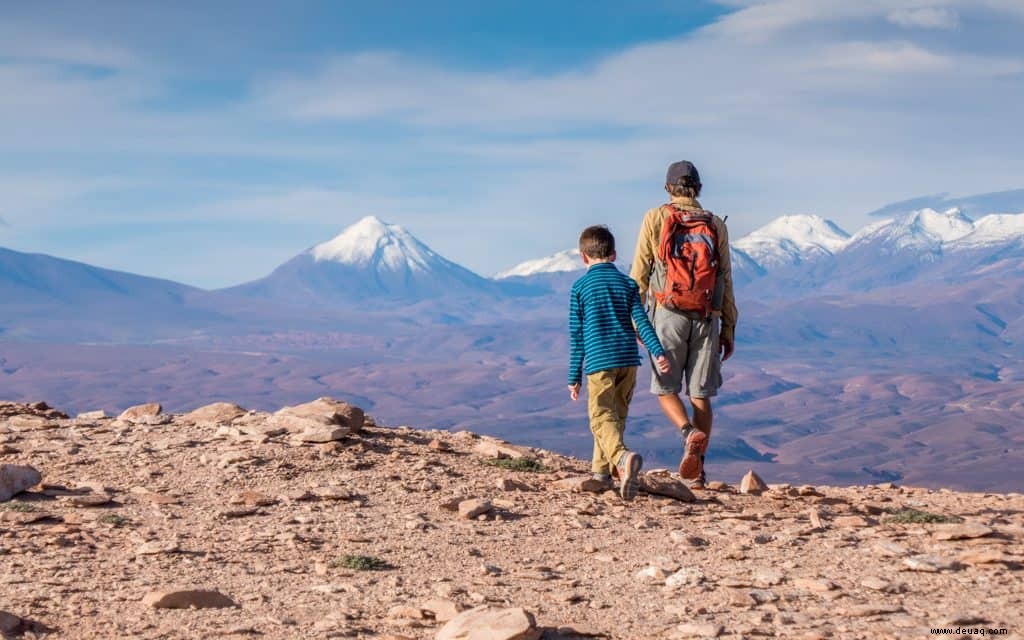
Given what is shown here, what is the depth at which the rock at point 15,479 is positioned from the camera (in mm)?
9945

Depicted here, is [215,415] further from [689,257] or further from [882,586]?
[882,586]

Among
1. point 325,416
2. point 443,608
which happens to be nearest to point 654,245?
point 325,416

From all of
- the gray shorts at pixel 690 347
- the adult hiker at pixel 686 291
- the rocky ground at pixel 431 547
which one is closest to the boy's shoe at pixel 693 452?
the adult hiker at pixel 686 291

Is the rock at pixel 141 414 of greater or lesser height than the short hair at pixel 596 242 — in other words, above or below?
below

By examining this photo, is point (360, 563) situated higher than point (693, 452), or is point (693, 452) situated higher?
point (693, 452)

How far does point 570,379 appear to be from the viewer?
33.9ft

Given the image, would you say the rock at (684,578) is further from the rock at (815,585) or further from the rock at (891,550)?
the rock at (891,550)

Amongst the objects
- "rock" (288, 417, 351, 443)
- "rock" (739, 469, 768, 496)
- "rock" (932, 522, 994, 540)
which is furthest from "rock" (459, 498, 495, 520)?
"rock" (739, 469, 768, 496)

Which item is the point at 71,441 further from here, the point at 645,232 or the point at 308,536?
the point at 645,232

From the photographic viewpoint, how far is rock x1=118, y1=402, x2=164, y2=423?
13.9m

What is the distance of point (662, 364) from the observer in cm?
1080

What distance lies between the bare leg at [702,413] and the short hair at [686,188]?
2.04 m

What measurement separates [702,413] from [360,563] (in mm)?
4525

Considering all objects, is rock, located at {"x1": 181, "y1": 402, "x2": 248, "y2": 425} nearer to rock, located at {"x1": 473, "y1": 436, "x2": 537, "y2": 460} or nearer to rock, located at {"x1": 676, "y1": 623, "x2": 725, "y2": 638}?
rock, located at {"x1": 473, "y1": 436, "x2": 537, "y2": 460}
